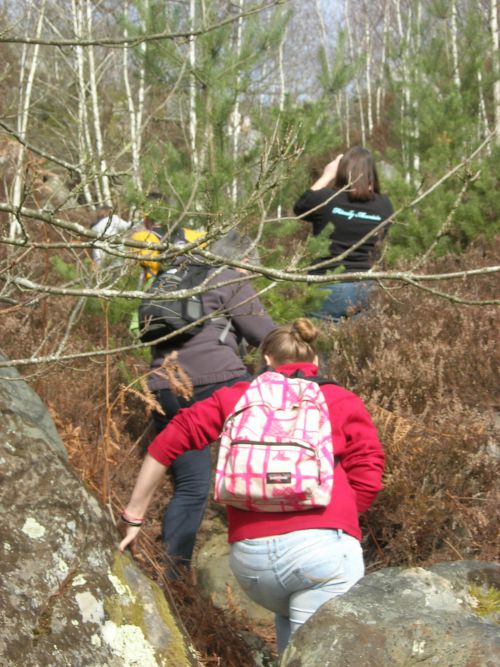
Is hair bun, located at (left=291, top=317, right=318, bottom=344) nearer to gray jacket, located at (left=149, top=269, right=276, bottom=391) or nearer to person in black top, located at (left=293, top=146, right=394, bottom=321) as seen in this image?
gray jacket, located at (left=149, top=269, right=276, bottom=391)

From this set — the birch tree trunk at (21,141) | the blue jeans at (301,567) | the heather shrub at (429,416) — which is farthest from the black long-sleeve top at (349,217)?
the blue jeans at (301,567)

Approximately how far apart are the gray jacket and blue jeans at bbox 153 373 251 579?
0.05 m

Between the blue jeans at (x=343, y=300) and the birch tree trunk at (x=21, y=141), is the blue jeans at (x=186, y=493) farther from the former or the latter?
the blue jeans at (x=343, y=300)

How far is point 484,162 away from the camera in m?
7.07

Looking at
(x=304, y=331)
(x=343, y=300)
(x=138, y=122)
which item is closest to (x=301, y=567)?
(x=304, y=331)

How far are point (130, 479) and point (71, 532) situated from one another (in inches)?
77.1

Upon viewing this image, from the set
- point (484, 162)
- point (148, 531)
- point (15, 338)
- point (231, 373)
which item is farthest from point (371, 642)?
point (484, 162)

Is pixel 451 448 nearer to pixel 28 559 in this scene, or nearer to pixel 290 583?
pixel 290 583

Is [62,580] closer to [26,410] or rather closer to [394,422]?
[26,410]

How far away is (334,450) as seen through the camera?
273 cm

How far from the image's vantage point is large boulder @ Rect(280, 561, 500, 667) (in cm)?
185

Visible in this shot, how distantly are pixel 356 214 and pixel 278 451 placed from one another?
3.06 m

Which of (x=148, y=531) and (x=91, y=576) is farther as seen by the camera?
(x=148, y=531)

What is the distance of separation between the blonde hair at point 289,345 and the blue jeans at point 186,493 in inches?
34.9
